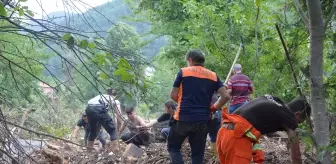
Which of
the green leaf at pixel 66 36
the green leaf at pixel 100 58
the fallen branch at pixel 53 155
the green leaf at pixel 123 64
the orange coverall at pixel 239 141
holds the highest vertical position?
the green leaf at pixel 66 36

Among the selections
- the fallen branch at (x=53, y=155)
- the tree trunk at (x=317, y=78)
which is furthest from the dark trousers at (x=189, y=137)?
the fallen branch at (x=53, y=155)

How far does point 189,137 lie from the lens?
575 cm

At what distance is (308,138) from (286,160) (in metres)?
3.00

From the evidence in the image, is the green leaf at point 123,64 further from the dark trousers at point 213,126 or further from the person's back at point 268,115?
the dark trousers at point 213,126

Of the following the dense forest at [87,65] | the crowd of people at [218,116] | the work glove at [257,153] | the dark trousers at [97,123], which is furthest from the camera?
the dark trousers at [97,123]

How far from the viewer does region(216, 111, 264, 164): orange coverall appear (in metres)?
4.46

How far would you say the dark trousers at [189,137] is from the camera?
18.2 ft

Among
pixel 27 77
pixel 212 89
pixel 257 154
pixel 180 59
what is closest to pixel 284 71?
pixel 212 89

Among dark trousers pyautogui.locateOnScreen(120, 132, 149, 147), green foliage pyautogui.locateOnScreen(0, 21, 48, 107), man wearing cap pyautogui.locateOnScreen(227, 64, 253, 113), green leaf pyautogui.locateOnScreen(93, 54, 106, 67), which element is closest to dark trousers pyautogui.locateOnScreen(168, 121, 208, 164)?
man wearing cap pyautogui.locateOnScreen(227, 64, 253, 113)

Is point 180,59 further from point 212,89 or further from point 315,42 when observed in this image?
point 315,42

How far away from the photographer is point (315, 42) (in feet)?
11.1

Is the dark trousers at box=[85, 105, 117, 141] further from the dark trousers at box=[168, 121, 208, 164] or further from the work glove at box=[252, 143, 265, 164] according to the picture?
the work glove at box=[252, 143, 265, 164]

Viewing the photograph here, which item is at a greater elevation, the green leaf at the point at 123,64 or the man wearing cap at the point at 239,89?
the man wearing cap at the point at 239,89

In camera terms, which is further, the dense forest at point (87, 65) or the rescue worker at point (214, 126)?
the rescue worker at point (214, 126)
